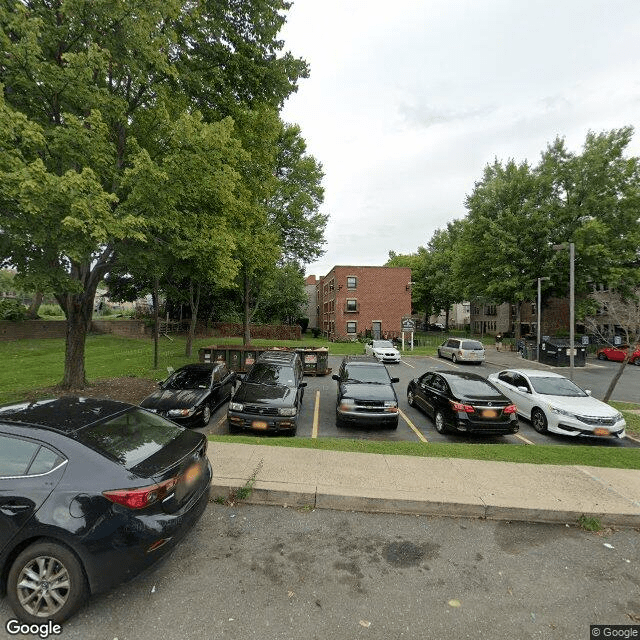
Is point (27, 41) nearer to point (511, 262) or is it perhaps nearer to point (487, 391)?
point (487, 391)

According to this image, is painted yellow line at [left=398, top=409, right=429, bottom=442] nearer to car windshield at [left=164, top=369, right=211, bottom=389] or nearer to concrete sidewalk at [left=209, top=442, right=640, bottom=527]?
concrete sidewalk at [left=209, top=442, right=640, bottom=527]

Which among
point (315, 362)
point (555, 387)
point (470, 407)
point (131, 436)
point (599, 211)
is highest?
point (599, 211)

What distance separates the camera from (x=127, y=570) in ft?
9.55

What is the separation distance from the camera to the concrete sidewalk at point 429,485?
15.5ft

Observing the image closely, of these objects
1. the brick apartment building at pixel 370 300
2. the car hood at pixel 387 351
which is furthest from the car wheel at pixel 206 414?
the brick apartment building at pixel 370 300

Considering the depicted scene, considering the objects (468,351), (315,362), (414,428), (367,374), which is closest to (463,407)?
(414,428)

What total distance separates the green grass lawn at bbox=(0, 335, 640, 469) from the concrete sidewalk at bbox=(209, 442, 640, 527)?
0.45 metres

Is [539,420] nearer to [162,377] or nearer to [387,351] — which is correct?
[162,377]

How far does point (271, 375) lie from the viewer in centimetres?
974

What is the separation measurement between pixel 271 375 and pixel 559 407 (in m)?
7.29

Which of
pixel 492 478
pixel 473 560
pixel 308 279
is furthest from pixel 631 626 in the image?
pixel 308 279

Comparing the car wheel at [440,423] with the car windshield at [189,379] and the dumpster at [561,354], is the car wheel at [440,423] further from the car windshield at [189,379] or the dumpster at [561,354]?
the dumpster at [561,354]

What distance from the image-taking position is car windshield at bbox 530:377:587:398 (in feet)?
31.8

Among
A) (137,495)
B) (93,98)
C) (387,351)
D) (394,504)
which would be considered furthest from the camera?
(387,351)
